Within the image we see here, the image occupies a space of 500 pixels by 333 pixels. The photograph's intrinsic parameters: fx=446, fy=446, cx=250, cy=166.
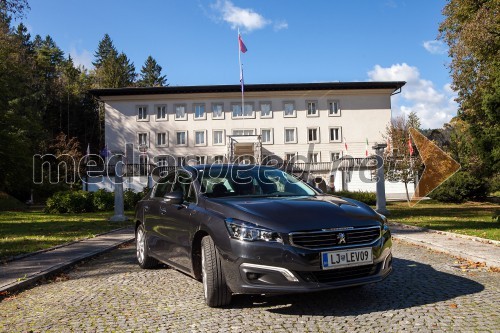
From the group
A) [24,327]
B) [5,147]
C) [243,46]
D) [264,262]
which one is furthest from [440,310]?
[243,46]

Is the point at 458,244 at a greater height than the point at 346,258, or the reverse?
the point at 346,258

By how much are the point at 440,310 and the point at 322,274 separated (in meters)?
1.35

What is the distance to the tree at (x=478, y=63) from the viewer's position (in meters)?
14.5

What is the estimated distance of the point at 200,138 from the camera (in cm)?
5369

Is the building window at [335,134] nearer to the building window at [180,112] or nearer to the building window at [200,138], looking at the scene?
the building window at [200,138]

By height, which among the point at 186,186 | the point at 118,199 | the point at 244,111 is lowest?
the point at 118,199

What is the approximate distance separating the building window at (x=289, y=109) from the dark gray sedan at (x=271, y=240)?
48195 millimetres

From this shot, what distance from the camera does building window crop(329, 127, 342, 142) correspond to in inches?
2115

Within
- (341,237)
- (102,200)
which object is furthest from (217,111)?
(341,237)

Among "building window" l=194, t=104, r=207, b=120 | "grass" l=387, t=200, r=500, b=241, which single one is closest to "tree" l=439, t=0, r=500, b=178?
"grass" l=387, t=200, r=500, b=241

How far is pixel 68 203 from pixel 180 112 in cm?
3050

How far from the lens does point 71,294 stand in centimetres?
588

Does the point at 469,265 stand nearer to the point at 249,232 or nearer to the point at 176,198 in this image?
the point at 249,232

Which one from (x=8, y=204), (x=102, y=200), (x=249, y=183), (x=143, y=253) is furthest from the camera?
(x=8, y=204)
